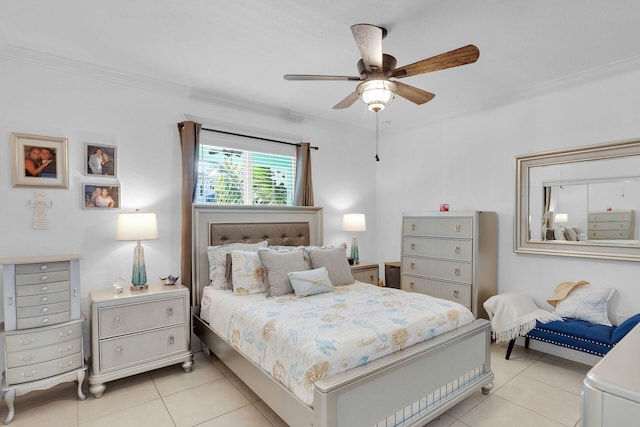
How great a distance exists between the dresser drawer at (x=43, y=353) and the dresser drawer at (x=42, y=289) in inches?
15.4

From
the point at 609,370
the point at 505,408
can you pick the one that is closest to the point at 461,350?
the point at 505,408

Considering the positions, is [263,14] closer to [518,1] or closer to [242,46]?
[242,46]

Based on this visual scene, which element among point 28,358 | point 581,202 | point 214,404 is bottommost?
point 214,404

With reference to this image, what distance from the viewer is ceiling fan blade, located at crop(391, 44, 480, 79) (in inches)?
72.8

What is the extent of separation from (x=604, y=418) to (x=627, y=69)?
3399 millimetres

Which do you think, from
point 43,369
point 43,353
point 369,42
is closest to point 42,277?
point 43,353

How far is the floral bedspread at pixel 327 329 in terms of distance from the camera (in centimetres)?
178

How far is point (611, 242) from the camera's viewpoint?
9.80 ft

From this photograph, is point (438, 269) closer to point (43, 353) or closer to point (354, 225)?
point (354, 225)

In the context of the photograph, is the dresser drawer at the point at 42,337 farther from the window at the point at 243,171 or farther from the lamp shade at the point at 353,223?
the lamp shade at the point at 353,223

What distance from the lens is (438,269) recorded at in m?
3.79

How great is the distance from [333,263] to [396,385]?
1.52 m

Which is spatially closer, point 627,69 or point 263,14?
point 263,14

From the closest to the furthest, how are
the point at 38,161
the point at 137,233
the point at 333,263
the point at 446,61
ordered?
the point at 446,61 → the point at 38,161 → the point at 137,233 → the point at 333,263
